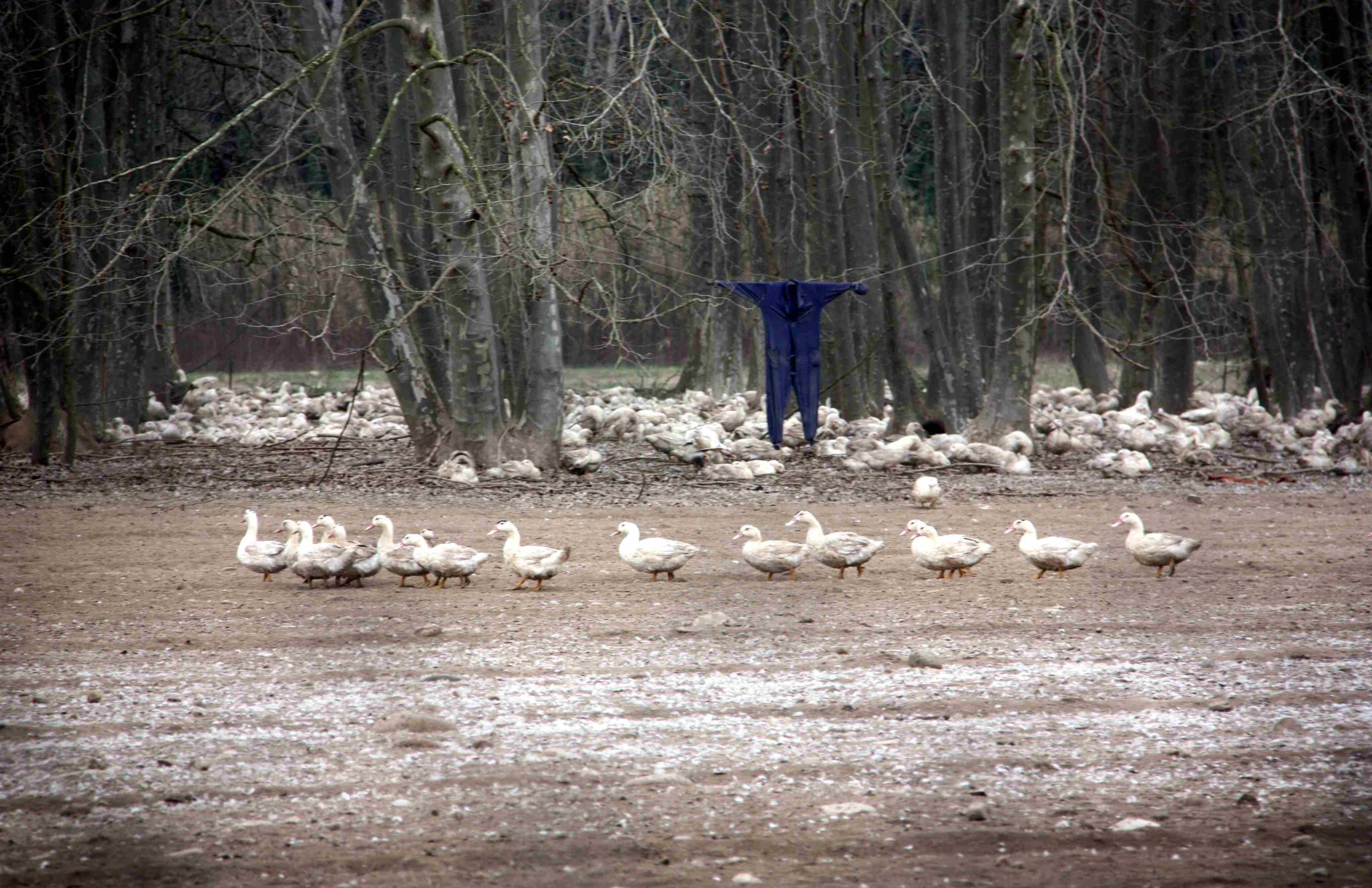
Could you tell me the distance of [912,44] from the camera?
15695 mm

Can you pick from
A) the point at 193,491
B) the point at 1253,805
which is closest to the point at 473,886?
the point at 1253,805

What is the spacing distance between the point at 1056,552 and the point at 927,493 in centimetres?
366

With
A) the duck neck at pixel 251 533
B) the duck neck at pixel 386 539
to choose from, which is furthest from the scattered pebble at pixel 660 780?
the duck neck at pixel 251 533

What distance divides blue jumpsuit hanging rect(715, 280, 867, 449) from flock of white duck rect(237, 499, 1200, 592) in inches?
280

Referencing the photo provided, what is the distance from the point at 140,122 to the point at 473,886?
1708cm

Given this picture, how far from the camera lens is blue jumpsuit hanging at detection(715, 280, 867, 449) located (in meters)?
16.1

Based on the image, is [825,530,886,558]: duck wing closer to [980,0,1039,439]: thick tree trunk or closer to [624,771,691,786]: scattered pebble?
[624,771,691,786]: scattered pebble

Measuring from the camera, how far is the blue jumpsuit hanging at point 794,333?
16078 mm

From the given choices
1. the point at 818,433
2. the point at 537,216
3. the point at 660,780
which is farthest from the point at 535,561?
the point at 818,433

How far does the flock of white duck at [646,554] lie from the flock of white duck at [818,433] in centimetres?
474

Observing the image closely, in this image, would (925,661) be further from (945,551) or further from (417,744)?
(417,744)

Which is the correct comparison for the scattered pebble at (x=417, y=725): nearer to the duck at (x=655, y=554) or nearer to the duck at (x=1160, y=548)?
the duck at (x=655, y=554)

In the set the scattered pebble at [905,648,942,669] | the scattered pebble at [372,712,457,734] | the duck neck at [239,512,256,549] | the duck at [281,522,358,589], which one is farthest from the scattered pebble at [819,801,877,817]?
the duck neck at [239,512,256,549]

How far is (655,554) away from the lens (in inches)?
348
